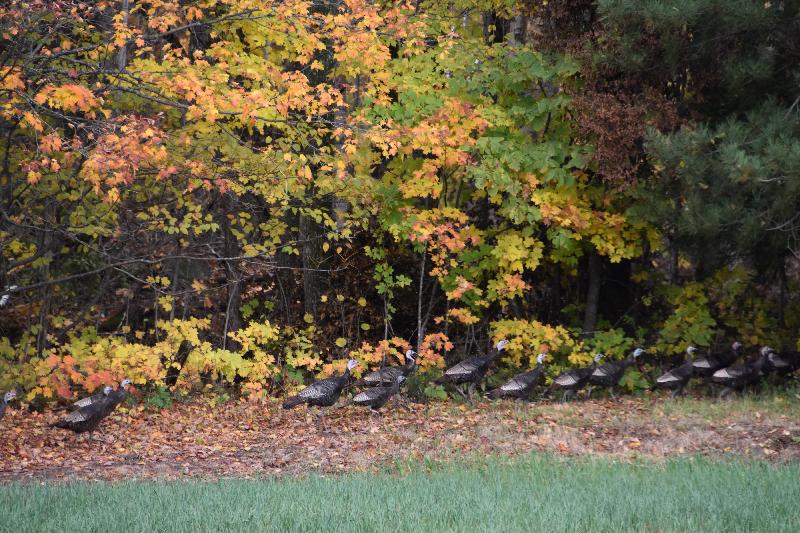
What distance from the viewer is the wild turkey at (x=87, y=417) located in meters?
10.7

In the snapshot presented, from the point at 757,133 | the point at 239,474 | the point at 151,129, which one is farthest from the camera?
the point at 757,133

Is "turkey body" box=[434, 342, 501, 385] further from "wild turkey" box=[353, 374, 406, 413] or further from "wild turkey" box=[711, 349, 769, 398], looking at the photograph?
"wild turkey" box=[711, 349, 769, 398]

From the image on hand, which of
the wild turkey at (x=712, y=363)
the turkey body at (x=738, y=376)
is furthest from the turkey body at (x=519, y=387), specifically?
the turkey body at (x=738, y=376)

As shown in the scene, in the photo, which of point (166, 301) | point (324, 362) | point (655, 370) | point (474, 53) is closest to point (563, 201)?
point (474, 53)

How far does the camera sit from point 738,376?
14.1m

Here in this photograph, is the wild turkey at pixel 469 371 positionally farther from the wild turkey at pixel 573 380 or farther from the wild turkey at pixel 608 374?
the wild turkey at pixel 608 374

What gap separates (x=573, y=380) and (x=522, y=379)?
943 millimetres

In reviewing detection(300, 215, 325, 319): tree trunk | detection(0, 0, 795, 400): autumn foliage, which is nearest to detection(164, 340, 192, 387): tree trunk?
detection(0, 0, 795, 400): autumn foliage

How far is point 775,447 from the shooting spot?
10.0 m

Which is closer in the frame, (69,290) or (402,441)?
(402,441)

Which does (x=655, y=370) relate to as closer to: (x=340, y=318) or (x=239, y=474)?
(x=340, y=318)

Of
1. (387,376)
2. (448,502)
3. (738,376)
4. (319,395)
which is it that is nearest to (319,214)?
(387,376)

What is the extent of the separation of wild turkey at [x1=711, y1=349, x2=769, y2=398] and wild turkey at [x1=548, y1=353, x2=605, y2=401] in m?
2.03

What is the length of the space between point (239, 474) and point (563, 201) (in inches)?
263
